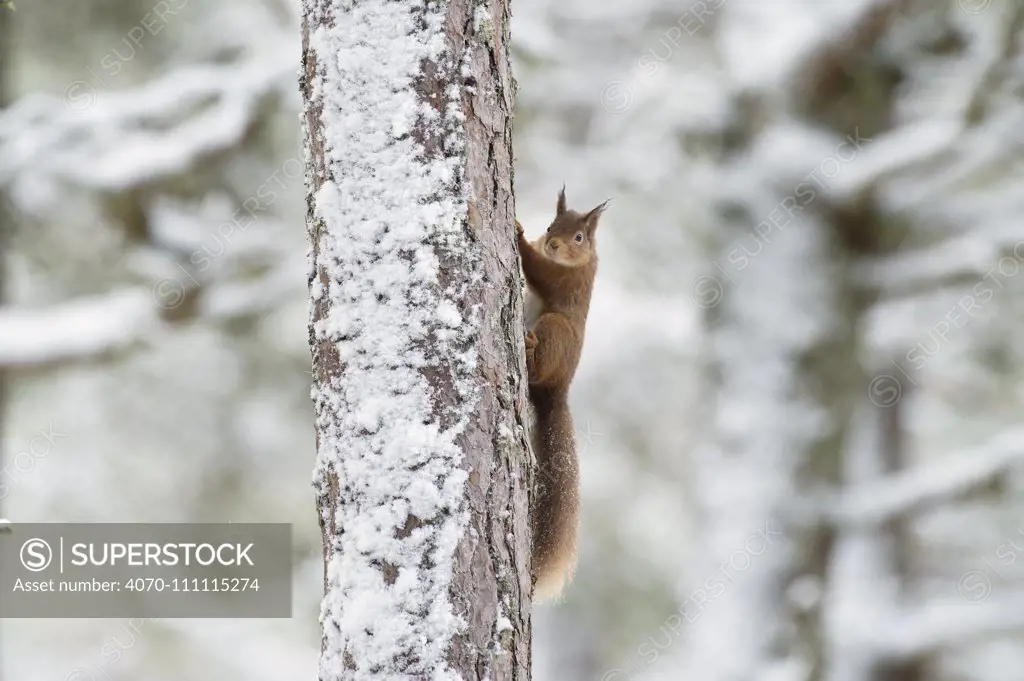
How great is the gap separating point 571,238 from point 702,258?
12.0 feet

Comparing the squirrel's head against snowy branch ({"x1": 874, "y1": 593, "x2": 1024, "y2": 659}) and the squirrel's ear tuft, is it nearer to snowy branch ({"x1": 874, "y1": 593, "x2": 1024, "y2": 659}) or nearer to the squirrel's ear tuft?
the squirrel's ear tuft

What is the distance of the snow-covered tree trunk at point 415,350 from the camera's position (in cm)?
140

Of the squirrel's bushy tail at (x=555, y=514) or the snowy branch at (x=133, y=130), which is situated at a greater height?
the snowy branch at (x=133, y=130)

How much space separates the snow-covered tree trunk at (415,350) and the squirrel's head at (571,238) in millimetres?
751

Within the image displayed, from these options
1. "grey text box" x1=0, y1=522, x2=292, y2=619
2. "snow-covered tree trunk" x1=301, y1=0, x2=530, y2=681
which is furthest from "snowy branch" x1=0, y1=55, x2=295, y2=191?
"snow-covered tree trunk" x1=301, y1=0, x2=530, y2=681

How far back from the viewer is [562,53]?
17.4ft

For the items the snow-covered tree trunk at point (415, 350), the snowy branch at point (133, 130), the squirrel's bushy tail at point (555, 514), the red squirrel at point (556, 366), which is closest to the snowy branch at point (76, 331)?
the snowy branch at point (133, 130)

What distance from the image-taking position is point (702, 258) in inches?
229

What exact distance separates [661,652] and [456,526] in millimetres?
5475

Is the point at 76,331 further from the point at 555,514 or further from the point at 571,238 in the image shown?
the point at 555,514

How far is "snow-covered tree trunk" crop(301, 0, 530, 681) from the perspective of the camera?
1.40m

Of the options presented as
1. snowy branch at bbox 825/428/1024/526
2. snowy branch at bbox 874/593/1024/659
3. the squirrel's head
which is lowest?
snowy branch at bbox 874/593/1024/659

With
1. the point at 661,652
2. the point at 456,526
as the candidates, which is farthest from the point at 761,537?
the point at 456,526

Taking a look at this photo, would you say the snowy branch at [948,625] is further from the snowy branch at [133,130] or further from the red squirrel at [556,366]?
the snowy branch at [133,130]
